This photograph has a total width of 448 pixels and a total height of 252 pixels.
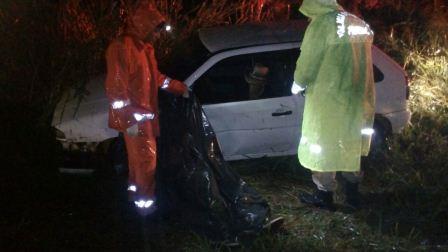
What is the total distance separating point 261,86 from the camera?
21.1ft

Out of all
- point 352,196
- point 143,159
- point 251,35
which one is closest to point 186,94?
point 143,159

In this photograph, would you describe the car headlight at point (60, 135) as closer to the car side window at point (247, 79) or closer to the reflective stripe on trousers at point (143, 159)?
the reflective stripe on trousers at point (143, 159)

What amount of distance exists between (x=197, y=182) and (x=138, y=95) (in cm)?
86

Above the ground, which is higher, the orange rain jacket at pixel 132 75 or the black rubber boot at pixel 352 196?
the orange rain jacket at pixel 132 75

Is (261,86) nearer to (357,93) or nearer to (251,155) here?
(251,155)

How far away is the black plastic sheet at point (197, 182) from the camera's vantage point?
5121 millimetres

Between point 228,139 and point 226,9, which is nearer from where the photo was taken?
point 228,139

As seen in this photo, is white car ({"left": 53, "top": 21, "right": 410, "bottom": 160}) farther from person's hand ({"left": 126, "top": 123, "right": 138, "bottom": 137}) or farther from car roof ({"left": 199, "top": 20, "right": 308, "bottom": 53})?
person's hand ({"left": 126, "top": 123, "right": 138, "bottom": 137})

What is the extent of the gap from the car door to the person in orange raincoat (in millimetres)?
1095

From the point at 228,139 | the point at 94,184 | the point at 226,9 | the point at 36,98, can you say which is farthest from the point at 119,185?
the point at 226,9

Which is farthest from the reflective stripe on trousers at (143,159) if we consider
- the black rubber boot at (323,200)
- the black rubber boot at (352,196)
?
the black rubber boot at (352,196)

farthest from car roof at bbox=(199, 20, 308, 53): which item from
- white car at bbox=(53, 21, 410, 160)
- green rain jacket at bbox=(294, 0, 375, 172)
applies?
green rain jacket at bbox=(294, 0, 375, 172)

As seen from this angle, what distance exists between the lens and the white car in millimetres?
6098

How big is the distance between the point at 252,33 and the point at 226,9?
2723 mm
